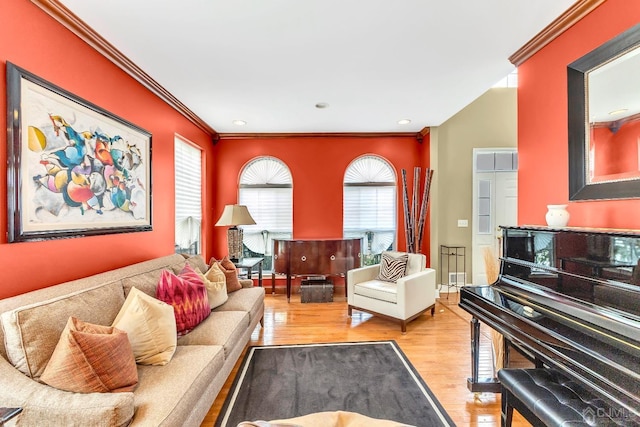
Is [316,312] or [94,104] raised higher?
[94,104]

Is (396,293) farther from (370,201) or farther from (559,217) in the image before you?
(370,201)

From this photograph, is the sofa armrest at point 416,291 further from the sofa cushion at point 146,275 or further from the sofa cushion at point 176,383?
the sofa cushion at point 146,275

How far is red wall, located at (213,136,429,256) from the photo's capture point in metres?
4.81

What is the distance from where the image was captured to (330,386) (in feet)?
7.43

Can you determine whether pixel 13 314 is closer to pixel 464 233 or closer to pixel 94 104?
pixel 94 104

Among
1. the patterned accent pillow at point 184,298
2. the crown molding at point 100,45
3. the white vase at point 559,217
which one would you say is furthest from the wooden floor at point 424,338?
the crown molding at point 100,45

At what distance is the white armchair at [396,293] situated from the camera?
10.7 ft

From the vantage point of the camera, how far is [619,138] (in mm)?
1623

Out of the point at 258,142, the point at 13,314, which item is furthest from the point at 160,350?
the point at 258,142

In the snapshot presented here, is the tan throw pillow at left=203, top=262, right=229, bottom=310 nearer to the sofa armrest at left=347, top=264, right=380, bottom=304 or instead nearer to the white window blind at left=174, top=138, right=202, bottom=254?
the white window blind at left=174, top=138, right=202, bottom=254

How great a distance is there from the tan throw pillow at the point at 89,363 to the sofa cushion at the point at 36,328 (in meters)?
0.07

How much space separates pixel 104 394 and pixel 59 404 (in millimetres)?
142

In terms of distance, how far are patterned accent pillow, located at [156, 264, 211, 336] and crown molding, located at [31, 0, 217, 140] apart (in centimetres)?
172

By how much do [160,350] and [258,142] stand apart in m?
3.64
